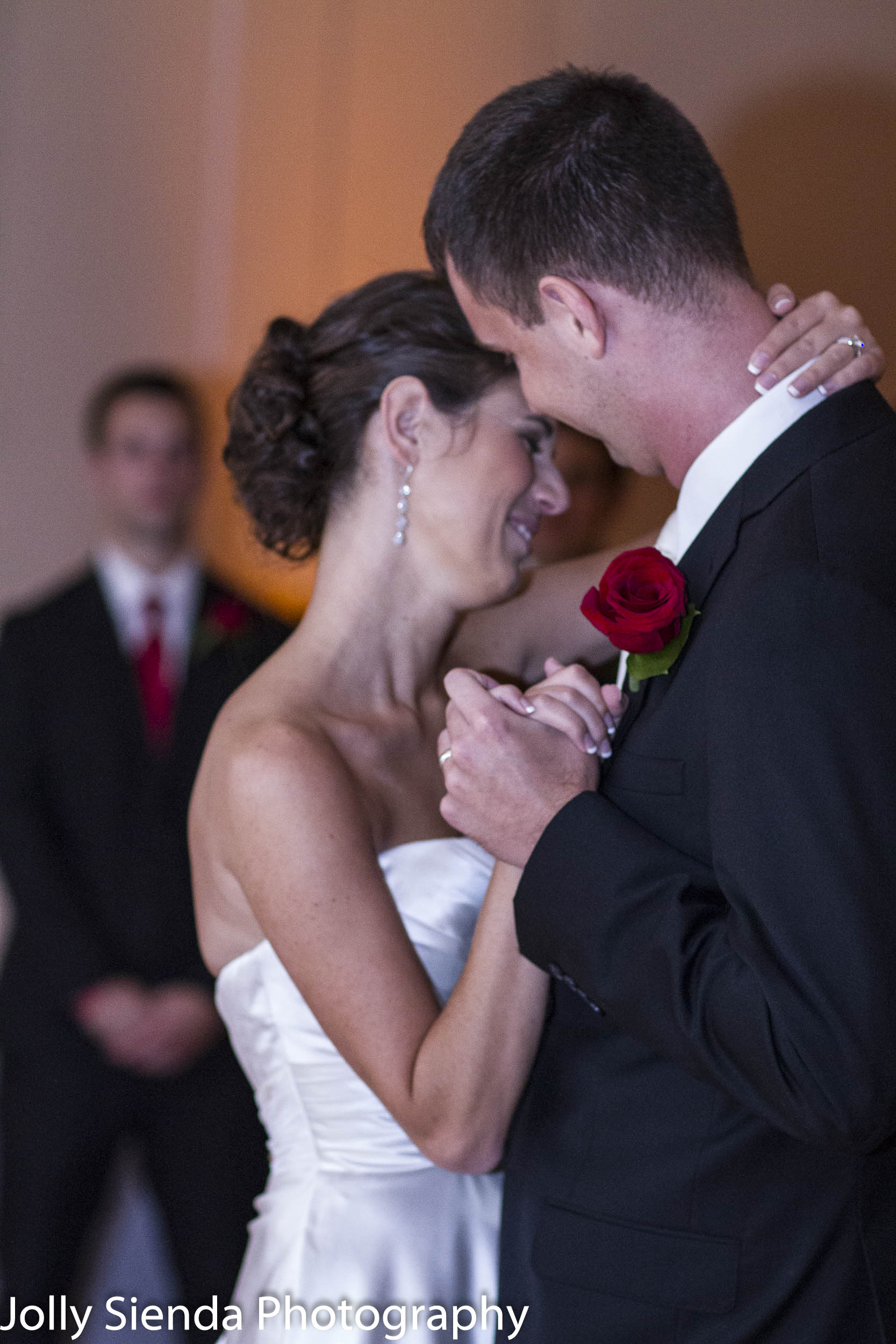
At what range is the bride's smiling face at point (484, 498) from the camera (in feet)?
5.86

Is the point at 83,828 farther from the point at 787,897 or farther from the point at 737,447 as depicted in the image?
the point at 787,897

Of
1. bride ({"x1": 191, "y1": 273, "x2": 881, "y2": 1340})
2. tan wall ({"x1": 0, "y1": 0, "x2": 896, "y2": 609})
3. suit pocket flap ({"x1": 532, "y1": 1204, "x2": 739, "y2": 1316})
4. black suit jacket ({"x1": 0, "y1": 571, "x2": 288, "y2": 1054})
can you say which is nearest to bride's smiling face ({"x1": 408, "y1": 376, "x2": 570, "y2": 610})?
bride ({"x1": 191, "y1": 273, "x2": 881, "y2": 1340})

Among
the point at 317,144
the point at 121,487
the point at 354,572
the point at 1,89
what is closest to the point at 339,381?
the point at 354,572

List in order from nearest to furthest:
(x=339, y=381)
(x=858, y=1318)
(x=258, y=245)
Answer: (x=858, y=1318) → (x=339, y=381) → (x=258, y=245)

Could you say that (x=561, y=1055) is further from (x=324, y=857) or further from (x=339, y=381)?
(x=339, y=381)

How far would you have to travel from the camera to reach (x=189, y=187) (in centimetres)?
450

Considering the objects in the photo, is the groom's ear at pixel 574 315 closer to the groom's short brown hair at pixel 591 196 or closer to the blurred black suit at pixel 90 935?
the groom's short brown hair at pixel 591 196

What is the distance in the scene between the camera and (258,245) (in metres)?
4.38

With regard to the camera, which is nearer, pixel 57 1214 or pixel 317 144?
pixel 57 1214

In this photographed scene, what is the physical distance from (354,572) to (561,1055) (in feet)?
2.41

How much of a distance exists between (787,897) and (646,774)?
271 mm

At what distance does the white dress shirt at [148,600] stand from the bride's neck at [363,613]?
57.3 inches

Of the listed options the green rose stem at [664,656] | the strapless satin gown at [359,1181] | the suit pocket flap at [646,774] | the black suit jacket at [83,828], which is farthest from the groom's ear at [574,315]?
the black suit jacket at [83,828]

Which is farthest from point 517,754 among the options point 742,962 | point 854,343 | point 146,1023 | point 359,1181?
point 146,1023
